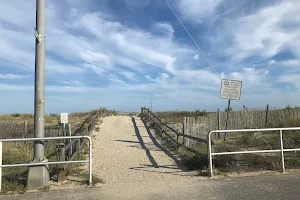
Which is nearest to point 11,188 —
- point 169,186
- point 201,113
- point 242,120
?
point 169,186

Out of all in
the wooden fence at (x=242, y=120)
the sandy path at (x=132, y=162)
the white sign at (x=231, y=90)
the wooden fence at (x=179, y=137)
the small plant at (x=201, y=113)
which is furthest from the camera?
the small plant at (x=201, y=113)

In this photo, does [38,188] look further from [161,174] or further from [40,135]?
[161,174]

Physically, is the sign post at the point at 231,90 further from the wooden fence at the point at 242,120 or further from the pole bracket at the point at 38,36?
the pole bracket at the point at 38,36

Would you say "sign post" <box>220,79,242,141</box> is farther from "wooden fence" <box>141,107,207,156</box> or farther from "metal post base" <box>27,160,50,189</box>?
"metal post base" <box>27,160,50,189</box>

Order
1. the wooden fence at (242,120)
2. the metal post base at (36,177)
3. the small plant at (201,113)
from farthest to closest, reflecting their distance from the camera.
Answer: the small plant at (201,113), the wooden fence at (242,120), the metal post base at (36,177)

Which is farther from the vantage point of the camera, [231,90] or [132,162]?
[231,90]

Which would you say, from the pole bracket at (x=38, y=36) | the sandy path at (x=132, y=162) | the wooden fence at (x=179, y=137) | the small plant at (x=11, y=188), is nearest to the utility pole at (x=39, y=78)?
the pole bracket at (x=38, y=36)

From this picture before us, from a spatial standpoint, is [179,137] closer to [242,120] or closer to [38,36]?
[38,36]

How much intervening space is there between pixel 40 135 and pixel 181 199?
3.55 meters

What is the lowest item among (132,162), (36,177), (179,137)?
(132,162)

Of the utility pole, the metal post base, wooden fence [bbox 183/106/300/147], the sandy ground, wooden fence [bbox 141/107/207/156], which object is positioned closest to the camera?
the sandy ground

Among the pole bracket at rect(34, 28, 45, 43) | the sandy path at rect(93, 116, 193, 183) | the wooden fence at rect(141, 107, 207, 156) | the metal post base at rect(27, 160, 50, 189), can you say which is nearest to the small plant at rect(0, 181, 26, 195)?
the metal post base at rect(27, 160, 50, 189)

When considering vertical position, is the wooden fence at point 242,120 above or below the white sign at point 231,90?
below

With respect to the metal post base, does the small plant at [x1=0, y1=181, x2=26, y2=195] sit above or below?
below
